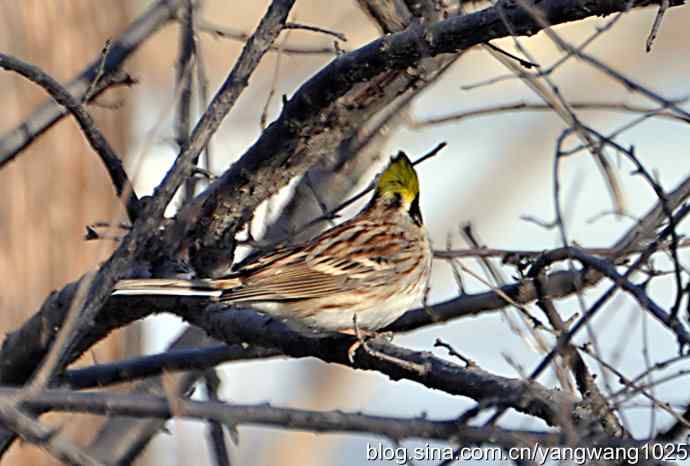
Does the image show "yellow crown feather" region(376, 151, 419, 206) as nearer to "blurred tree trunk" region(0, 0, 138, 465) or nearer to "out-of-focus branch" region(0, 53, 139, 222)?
"out-of-focus branch" region(0, 53, 139, 222)

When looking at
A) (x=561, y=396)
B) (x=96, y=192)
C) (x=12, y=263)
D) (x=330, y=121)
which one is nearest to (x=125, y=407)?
(x=561, y=396)

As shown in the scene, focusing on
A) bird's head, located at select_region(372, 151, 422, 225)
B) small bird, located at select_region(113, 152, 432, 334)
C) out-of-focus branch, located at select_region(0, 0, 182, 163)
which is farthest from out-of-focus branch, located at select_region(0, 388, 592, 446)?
bird's head, located at select_region(372, 151, 422, 225)

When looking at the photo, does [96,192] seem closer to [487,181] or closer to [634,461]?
[634,461]

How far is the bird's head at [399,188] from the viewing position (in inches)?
192

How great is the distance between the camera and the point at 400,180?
4.99 m

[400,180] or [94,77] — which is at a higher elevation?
[400,180]

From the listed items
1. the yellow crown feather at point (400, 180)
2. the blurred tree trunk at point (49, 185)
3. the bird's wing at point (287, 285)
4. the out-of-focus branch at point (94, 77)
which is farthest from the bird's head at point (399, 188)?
the blurred tree trunk at point (49, 185)

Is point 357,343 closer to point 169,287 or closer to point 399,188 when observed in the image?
point 169,287

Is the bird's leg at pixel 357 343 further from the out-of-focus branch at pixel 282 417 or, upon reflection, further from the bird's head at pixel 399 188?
the out-of-focus branch at pixel 282 417

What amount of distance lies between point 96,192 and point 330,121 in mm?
3163

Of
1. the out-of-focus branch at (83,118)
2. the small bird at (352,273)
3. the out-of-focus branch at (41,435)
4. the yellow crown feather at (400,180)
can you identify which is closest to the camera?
the out-of-focus branch at (41,435)

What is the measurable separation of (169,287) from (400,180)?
4.66ft

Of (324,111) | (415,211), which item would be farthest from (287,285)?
(324,111)

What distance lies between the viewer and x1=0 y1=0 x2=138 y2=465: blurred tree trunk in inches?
243
